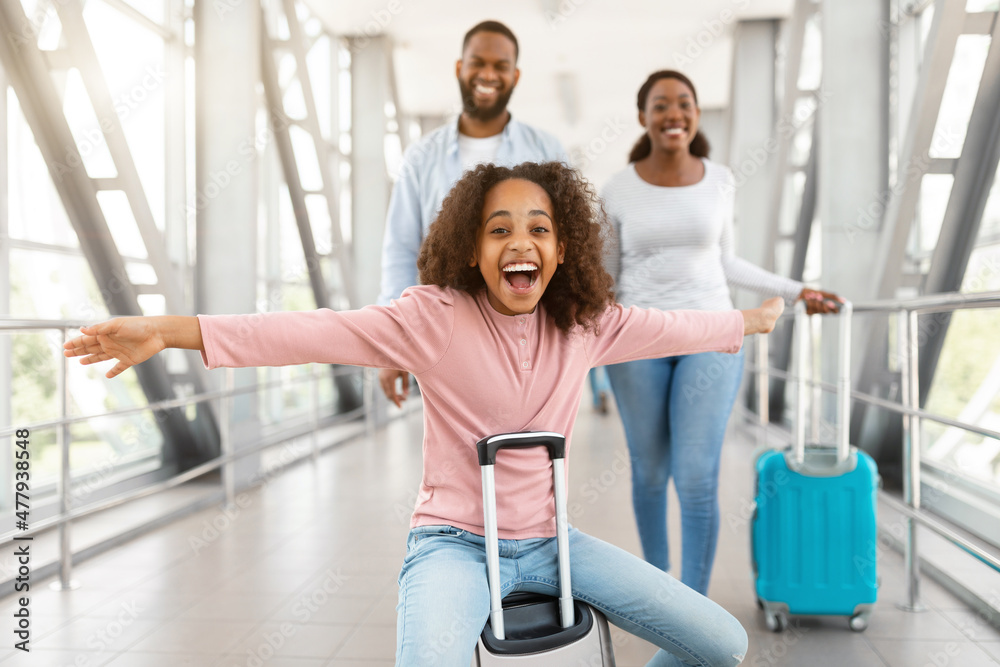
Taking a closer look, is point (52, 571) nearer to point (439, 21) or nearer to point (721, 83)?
point (439, 21)

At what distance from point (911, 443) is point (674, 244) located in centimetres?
109

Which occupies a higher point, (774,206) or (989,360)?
(774,206)

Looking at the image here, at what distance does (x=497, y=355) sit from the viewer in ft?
4.34

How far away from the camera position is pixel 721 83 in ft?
30.8

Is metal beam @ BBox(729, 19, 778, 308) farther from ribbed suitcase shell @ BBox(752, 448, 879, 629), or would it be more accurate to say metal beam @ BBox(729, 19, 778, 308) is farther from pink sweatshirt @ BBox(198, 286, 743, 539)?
pink sweatshirt @ BBox(198, 286, 743, 539)

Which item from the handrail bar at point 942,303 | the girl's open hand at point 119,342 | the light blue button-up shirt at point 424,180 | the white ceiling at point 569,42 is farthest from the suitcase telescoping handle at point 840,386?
the white ceiling at point 569,42

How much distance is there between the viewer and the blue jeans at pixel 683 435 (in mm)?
2018

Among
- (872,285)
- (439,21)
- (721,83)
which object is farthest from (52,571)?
(721,83)

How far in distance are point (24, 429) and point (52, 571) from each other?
2.57 ft

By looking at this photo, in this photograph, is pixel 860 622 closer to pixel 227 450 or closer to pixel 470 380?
pixel 470 380

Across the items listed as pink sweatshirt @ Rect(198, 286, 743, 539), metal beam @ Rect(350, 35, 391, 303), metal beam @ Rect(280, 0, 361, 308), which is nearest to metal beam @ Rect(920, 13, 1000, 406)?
pink sweatshirt @ Rect(198, 286, 743, 539)

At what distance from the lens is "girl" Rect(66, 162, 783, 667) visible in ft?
3.69

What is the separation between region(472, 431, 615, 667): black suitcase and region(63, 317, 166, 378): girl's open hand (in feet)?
1.65

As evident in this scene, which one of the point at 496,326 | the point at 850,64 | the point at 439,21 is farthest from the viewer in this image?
the point at 439,21
